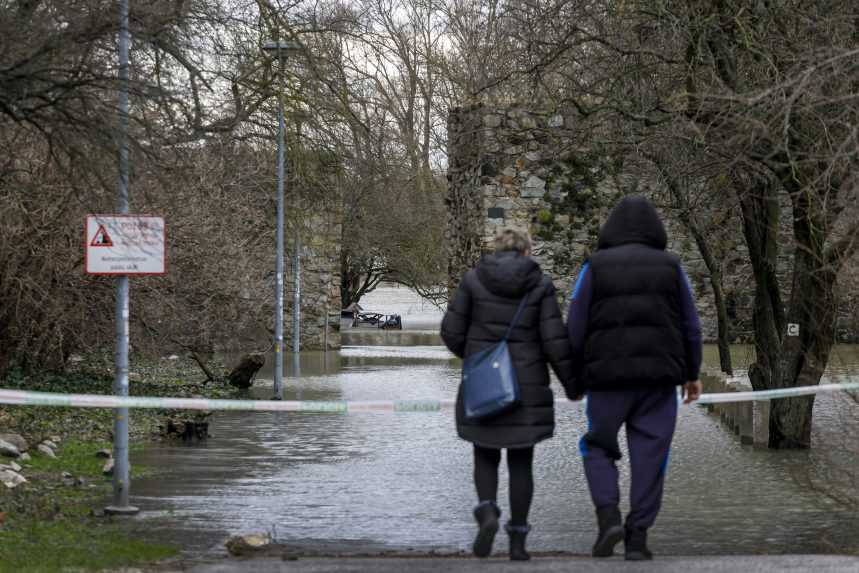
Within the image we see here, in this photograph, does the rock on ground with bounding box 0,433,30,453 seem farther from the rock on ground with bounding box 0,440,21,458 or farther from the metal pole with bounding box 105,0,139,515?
the metal pole with bounding box 105,0,139,515

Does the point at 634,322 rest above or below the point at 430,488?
above

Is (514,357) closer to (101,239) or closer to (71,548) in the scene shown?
(71,548)

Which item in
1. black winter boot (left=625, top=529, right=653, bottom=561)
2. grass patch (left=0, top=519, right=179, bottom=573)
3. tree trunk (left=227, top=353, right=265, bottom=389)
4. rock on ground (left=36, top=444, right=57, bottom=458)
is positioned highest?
tree trunk (left=227, top=353, right=265, bottom=389)

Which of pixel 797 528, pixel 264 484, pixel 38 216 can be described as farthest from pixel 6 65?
pixel 38 216

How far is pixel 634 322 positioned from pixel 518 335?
0.61 m

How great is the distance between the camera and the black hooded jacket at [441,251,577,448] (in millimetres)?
8305

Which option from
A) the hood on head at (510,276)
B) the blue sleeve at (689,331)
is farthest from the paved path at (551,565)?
the hood on head at (510,276)

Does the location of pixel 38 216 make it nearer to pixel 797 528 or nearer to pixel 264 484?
pixel 264 484

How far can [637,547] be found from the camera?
8.23m

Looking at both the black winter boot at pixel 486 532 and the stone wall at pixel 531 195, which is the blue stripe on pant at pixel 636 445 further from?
the stone wall at pixel 531 195

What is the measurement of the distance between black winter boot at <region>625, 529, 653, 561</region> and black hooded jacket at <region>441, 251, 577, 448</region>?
0.68 m

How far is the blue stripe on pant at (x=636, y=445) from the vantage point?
827 cm

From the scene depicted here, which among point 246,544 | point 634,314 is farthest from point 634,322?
point 246,544

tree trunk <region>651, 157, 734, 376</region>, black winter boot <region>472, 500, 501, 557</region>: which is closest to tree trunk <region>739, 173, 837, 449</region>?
tree trunk <region>651, 157, 734, 376</region>
